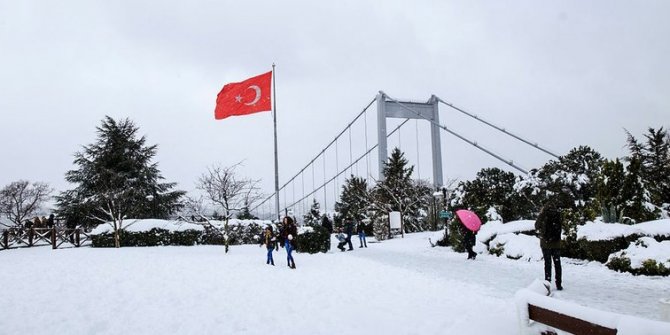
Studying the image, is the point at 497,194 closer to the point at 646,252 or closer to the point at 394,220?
the point at 394,220

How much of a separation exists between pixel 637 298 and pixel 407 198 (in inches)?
857

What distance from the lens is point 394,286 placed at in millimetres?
8125

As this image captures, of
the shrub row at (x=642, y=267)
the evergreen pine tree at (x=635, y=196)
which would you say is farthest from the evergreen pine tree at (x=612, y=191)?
the shrub row at (x=642, y=267)

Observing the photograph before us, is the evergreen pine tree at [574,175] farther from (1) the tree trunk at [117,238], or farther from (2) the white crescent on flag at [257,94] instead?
(1) the tree trunk at [117,238]

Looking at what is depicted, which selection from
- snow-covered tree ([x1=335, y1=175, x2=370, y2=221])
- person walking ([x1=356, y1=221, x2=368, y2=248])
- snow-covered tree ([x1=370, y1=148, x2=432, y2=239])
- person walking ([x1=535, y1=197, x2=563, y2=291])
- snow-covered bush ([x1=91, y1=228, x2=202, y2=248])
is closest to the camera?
person walking ([x1=535, y1=197, x2=563, y2=291])

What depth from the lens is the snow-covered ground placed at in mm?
5465

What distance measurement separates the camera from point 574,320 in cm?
293

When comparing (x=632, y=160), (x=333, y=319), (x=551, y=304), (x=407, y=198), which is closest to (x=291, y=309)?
(x=333, y=319)

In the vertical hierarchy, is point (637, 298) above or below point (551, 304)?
below

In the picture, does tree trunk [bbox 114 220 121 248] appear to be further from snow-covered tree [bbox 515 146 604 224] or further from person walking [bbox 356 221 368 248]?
snow-covered tree [bbox 515 146 604 224]

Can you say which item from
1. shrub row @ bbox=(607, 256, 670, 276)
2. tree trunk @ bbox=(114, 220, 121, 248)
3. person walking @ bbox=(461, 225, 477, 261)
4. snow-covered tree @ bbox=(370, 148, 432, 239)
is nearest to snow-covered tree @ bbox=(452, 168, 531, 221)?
snow-covered tree @ bbox=(370, 148, 432, 239)

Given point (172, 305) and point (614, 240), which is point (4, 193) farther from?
point (614, 240)

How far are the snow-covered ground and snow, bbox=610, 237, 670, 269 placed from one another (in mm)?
488

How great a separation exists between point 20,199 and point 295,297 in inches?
1606
